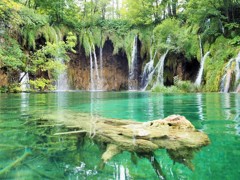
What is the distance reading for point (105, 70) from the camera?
2566cm

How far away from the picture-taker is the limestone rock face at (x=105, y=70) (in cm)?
2495

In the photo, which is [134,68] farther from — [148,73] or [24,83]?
[24,83]

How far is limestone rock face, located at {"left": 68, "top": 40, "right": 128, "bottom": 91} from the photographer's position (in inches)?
982

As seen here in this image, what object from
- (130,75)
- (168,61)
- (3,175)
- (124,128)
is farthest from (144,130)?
(130,75)

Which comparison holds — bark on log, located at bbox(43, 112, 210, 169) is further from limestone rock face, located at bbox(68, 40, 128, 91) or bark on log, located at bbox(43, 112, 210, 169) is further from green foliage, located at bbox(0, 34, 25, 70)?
limestone rock face, located at bbox(68, 40, 128, 91)

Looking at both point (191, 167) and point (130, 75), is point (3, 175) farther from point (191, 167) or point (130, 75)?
point (130, 75)

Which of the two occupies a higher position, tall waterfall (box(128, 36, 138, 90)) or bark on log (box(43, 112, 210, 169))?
tall waterfall (box(128, 36, 138, 90))

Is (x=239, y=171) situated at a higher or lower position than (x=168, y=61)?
lower

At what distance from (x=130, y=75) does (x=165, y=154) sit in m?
22.5

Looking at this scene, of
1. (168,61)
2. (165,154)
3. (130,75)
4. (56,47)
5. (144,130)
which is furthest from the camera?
(130,75)

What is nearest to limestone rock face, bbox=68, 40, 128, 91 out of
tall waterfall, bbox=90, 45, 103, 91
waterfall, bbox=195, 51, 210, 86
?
tall waterfall, bbox=90, 45, 103, 91

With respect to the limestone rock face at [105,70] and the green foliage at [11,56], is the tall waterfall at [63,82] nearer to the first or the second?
the limestone rock face at [105,70]

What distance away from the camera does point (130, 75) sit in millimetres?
24469

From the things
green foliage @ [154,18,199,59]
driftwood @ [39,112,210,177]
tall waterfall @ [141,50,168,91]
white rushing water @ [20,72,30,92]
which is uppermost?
green foliage @ [154,18,199,59]
